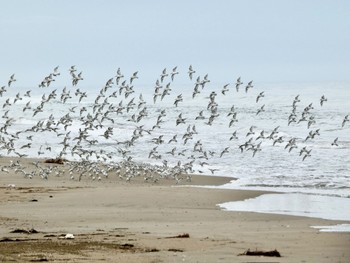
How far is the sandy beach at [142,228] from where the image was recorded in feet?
40.8

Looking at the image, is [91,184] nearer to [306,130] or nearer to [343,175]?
[343,175]

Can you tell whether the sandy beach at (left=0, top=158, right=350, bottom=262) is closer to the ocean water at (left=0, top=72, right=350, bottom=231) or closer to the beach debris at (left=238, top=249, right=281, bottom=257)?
the beach debris at (left=238, top=249, right=281, bottom=257)

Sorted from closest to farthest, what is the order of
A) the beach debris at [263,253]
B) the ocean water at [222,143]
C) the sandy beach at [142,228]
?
the beach debris at [263,253]
the sandy beach at [142,228]
the ocean water at [222,143]

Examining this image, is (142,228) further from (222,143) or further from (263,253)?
(222,143)

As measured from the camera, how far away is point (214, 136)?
47.6m

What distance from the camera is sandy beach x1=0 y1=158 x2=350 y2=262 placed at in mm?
12445

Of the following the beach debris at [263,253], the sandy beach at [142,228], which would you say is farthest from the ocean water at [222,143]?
the beach debris at [263,253]

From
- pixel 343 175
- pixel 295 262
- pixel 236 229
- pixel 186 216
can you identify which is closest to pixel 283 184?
pixel 343 175

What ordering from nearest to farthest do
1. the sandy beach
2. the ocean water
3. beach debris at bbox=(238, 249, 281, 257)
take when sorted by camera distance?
beach debris at bbox=(238, 249, 281, 257) → the sandy beach → the ocean water

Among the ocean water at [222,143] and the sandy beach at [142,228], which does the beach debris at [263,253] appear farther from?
the ocean water at [222,143]

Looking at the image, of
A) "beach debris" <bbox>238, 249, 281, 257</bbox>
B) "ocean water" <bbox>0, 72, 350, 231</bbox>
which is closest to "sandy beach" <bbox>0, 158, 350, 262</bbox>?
"beach debris" <bbox>238, 249, 281, 257</bbox>

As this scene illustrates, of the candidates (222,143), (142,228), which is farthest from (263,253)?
(222,143)

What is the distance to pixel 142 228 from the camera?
16.1 m

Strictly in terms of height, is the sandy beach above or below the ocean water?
below
